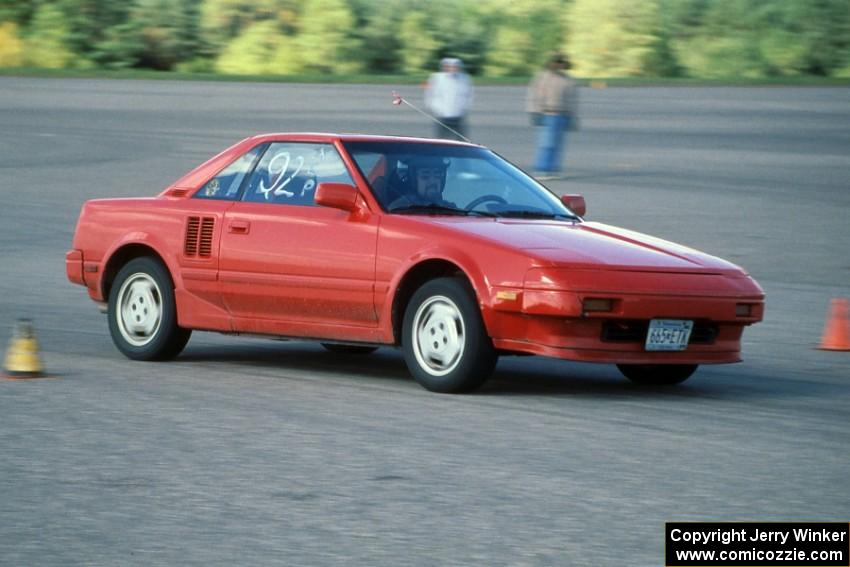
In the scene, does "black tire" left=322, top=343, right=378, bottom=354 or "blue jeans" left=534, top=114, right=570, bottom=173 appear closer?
"black tire" left=322, top=343, right=378, bottom=354

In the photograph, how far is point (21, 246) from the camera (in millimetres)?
18719

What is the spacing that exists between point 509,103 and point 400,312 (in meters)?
Result: 28.6

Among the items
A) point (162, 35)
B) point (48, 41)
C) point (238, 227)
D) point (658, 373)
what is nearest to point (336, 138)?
point (238, 227)

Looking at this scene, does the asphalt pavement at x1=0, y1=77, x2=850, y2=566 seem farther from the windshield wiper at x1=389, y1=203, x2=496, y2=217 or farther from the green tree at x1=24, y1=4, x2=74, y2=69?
the green tree at x1=24, y1=4, x2=74, y2=69

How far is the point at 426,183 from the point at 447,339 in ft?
3.92

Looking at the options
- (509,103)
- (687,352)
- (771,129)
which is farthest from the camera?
(509,103)

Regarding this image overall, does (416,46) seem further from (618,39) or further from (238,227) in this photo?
(238,227)

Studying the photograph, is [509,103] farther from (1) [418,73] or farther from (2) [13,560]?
(2) [13,560]

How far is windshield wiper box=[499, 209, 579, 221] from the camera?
969 centimetres

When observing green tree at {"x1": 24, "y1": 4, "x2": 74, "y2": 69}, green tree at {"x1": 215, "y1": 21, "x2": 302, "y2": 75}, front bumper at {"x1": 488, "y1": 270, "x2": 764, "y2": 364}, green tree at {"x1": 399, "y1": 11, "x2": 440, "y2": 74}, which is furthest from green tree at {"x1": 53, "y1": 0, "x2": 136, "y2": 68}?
front bumper at {"x1": 488, "y1": 270, "x2": 764, "y2": 364}

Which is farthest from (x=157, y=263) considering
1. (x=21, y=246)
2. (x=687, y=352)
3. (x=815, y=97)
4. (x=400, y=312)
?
(x=815, y=97)

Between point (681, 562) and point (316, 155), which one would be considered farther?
point (316, 155)

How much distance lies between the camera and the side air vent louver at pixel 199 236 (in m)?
10.1

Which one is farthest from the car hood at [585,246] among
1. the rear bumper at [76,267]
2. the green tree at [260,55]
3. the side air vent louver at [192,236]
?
the green tree at [260,55]
